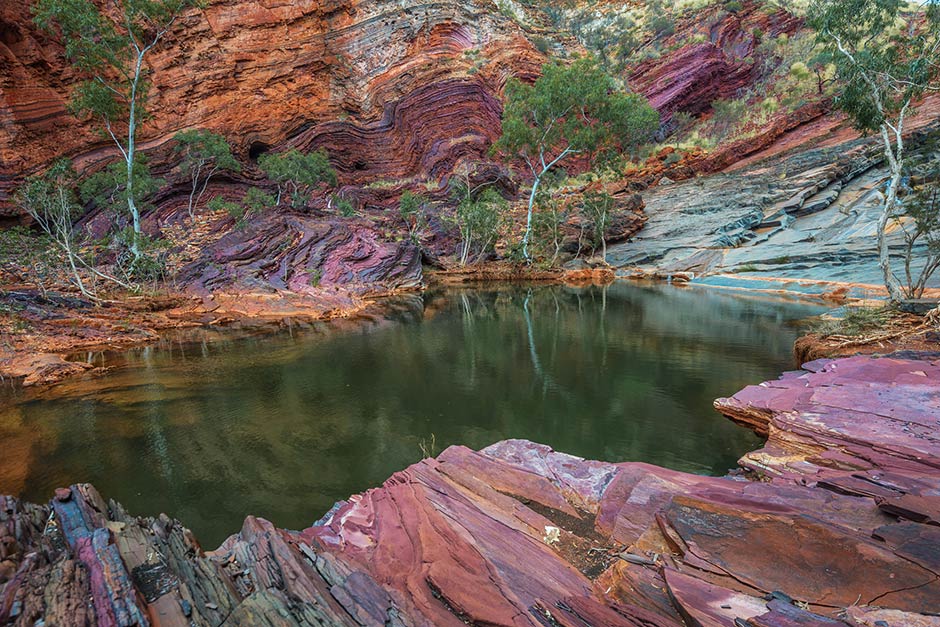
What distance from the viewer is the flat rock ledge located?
7.14ft

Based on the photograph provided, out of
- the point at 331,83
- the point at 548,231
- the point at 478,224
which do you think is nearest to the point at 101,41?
the point at 478,224

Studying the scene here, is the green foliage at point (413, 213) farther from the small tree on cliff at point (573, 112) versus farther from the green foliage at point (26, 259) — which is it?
the green foliage at point (26, 259)

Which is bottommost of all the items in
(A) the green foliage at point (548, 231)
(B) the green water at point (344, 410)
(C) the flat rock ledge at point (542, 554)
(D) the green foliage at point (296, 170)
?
(B) the green water at point (344, 410)

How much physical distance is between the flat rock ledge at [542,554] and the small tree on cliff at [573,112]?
28.0 meters

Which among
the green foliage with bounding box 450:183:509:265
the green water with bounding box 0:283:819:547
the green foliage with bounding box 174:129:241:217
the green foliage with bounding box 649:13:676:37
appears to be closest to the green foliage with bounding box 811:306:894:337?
the green water with bounding box 0:283:819:547

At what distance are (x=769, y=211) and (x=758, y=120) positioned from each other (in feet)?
63.2

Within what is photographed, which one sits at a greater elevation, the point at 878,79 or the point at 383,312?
the point at 878,79

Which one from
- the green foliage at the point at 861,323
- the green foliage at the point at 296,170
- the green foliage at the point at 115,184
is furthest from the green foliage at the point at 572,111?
the green foliage at the point at 115,184

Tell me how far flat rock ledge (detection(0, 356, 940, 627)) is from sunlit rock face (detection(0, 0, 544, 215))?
4027 centimetres

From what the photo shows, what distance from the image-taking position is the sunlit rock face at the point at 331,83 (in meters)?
34.1

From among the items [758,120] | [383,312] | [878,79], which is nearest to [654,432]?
[878,79]

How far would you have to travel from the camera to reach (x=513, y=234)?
38.5 m

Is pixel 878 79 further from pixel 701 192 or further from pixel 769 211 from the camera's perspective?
pixel 701 192

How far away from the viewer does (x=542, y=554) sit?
9.99ft
